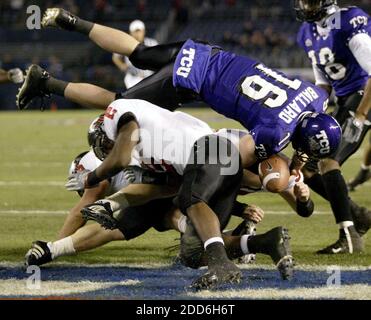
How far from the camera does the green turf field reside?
18.2 feet

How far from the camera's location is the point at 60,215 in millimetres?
7121

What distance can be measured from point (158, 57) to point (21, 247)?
1445mm

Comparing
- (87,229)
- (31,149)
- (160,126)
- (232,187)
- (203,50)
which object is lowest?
(31,149)

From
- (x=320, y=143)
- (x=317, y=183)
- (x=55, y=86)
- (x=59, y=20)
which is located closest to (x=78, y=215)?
(x=55, y=86)

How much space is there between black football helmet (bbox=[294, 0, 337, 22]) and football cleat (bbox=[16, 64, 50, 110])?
1.73 metres

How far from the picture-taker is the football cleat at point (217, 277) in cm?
441

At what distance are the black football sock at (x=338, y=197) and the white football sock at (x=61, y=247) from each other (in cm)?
160

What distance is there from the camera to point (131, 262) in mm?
5363

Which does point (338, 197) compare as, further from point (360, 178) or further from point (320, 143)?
point (360, 178)

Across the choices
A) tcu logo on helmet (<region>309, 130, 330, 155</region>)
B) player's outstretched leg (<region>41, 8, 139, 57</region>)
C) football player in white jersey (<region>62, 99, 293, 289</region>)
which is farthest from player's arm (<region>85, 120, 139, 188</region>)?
player's outstretched leg (<region>41, 8, 139, 57</region>)
